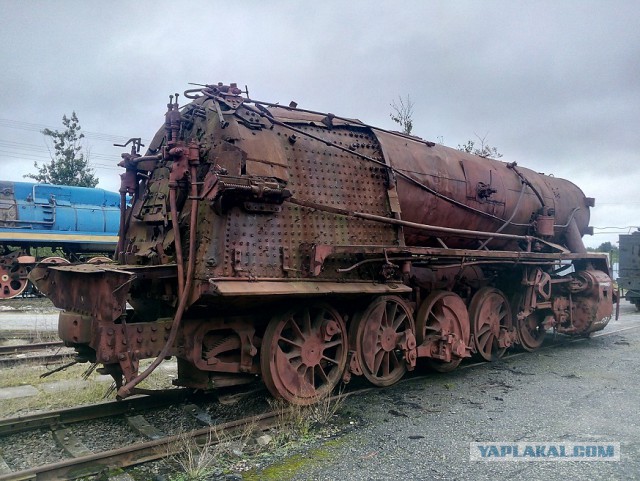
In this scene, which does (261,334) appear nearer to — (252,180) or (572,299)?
(252,180)

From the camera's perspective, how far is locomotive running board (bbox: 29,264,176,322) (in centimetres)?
482

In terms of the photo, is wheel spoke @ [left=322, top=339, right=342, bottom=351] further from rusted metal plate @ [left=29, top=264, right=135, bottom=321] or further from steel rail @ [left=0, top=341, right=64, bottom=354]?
steel rail @ [left=0, top=341, right=64, bottom=354]

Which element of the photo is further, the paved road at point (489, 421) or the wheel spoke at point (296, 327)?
the wheel spoke at point (296, 327)

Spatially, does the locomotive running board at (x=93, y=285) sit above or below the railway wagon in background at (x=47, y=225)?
below

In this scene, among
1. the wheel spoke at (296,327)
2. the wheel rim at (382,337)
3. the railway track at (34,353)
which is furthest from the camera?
the railway track at (34,353)

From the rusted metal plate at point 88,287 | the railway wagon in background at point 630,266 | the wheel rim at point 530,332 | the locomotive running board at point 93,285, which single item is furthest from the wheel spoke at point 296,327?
the railway wagon in background at point 630,266

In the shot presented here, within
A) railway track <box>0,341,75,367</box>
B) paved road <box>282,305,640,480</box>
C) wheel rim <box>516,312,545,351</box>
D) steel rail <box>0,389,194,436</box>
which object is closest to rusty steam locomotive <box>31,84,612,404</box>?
steel rail <box>0,389,194,436</box>

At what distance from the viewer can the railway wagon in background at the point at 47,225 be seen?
16.8 meters

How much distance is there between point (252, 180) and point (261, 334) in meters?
1.86

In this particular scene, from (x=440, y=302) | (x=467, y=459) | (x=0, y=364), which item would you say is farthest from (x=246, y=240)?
(x=0, y=364)

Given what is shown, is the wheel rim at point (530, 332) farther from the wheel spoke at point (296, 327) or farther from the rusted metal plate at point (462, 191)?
the wheel spoke at point (296, 327)

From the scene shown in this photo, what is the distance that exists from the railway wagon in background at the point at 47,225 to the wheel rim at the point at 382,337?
12.2 meters

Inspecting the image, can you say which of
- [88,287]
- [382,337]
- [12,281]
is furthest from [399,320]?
[12,281]

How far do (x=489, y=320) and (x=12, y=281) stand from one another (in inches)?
616
